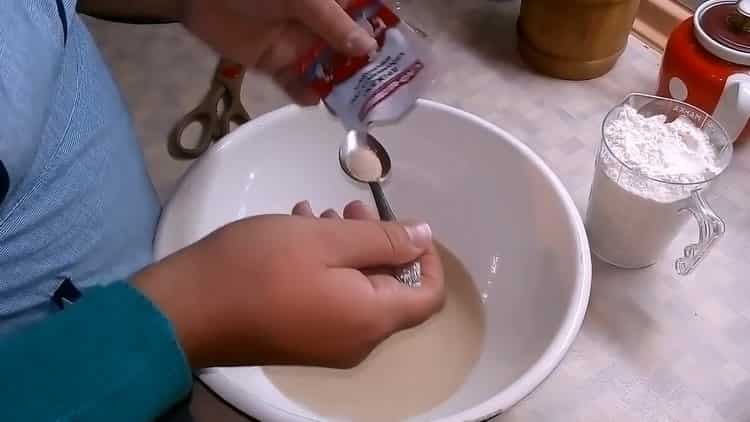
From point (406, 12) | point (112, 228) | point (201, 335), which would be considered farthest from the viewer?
point (406, 12)

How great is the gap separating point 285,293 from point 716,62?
16.2 inches

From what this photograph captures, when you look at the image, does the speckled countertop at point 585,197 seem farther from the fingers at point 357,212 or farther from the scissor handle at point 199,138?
the fingers at point 357,212

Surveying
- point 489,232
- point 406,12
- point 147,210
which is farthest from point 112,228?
point 406,12

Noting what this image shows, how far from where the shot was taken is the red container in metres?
0.54

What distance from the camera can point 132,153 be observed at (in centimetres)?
46

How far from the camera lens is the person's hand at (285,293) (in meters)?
0.30

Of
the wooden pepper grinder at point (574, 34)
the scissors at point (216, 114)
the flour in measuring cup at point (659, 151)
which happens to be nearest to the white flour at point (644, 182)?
the flour in measuring cup at point (659, 151)

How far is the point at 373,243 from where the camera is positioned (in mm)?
342

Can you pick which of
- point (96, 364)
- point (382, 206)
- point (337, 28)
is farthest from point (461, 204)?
point (96, 364)

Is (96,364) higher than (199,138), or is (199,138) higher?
(96,364)

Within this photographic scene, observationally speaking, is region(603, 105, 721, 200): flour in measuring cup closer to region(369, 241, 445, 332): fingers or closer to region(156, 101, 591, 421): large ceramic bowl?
region(156, 101, 591, 421): large ceramic bowl

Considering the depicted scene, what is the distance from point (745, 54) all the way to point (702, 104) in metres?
0.05

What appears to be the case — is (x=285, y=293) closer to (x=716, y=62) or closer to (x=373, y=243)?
(x=373, y=243)

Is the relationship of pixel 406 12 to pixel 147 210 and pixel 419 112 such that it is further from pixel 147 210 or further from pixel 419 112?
pixel 147 210
